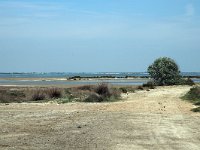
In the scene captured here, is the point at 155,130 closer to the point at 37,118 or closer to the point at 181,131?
the point at 181,131

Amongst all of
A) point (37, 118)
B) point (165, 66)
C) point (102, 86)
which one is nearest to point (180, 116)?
point (37, 118)

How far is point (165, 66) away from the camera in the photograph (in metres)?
71.6

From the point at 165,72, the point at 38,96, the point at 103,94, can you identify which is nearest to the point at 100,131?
the point at 38,96

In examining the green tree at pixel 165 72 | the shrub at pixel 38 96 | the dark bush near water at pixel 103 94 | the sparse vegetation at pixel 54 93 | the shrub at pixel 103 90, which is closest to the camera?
the dark bush near water at pixel 103 94

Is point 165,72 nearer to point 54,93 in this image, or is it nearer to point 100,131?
point 54,93

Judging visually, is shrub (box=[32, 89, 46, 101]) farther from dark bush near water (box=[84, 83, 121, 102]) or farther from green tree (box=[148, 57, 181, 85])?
green tree (box=[148, 57, 181, 85])

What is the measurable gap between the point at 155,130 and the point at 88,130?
2.32 m

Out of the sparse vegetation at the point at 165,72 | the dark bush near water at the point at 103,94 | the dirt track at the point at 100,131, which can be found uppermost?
the sparse vegetation at the point at 165,72

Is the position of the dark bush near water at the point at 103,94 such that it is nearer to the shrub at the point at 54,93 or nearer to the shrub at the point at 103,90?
the shrub at the point at 103,90

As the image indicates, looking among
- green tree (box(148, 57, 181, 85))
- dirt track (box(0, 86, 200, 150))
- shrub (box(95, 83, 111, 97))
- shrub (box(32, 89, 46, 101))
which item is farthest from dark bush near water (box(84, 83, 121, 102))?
green tree (box(148, 57, 181, 85))

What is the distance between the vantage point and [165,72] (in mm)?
70938

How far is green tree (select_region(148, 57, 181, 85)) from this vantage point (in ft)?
233

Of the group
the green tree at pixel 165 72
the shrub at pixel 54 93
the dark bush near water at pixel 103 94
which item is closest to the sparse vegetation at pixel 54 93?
the shrub at pixel 54 93

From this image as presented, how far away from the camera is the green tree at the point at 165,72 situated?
70.9 meters
